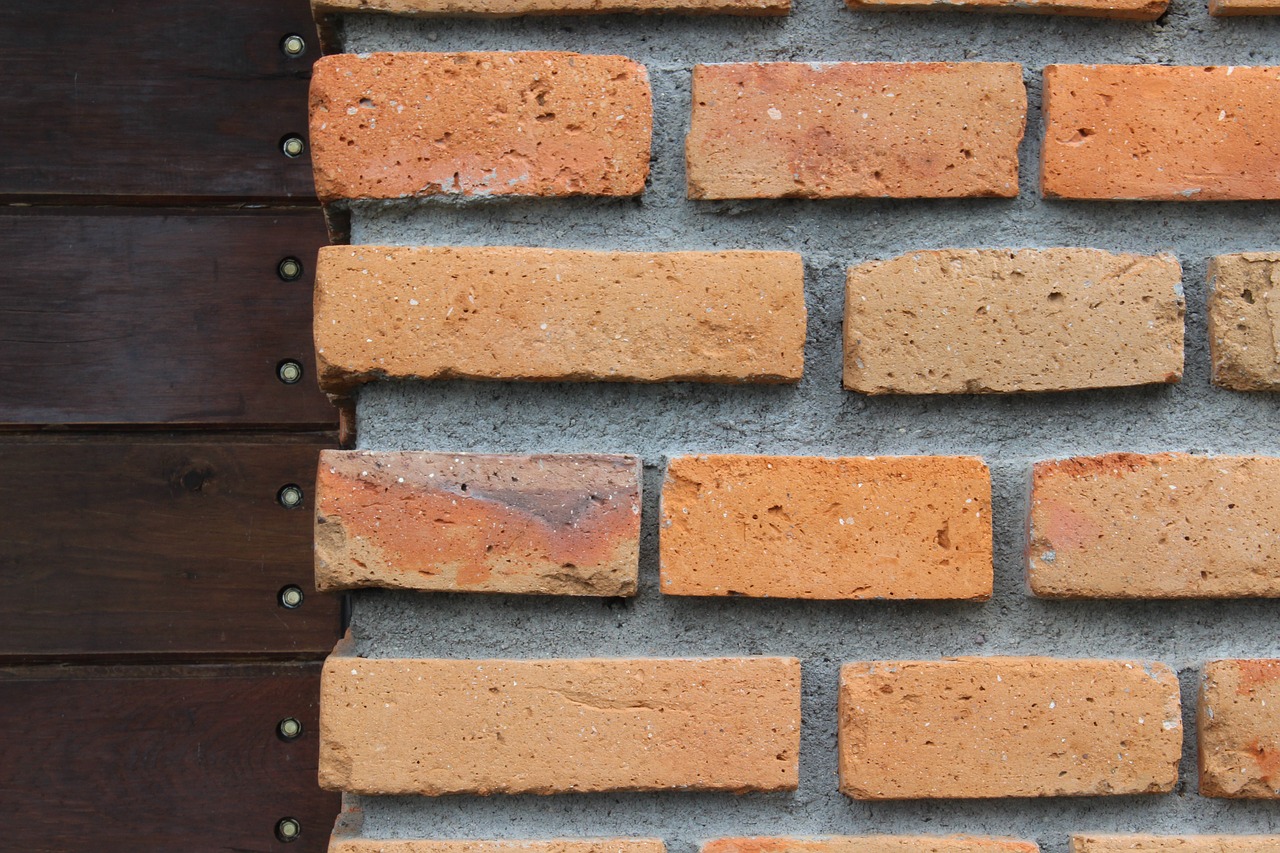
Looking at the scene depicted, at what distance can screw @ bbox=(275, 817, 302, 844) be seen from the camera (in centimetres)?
97

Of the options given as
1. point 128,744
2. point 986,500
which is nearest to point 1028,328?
point 986,500

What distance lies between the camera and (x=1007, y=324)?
0.59 metres

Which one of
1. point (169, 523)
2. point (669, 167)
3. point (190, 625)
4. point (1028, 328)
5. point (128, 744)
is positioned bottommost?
point (128, 744)

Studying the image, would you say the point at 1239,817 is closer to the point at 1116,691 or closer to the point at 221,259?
the point at 1116,691

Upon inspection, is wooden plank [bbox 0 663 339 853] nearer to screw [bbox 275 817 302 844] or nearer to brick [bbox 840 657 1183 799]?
screw [bbox 275 817 302 844]

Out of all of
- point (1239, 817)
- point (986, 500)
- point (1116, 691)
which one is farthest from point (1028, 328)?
point (1239, 817)

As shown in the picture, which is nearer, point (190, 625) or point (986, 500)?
point (986, 500)

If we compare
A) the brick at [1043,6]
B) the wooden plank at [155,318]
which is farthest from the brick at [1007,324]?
the wooden plank at [155,318]

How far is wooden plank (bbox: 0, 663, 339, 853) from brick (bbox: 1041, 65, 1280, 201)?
2.83ft

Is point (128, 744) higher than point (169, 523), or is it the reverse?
point (169, 523)

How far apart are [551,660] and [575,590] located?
5cm

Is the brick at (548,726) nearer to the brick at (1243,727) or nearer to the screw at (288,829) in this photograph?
the brick at (1243,727)

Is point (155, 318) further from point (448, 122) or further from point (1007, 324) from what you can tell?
point (1007, 324)

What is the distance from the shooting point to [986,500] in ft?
1.95
